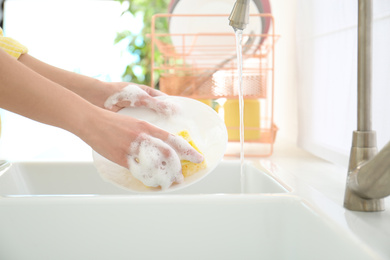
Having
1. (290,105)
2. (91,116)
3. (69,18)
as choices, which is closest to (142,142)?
(91,116)

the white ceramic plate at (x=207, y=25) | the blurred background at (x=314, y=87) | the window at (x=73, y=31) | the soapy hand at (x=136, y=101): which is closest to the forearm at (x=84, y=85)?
the soapy hand at (x=136, y=101)

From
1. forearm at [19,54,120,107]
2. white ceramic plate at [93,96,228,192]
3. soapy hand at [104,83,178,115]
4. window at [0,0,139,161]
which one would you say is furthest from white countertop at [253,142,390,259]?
window at [0,0,139,161]

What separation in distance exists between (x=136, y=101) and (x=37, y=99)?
0.25 metres

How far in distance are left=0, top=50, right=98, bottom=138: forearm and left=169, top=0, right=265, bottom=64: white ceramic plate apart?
0.87 metres

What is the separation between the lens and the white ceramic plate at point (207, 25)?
4.49 feet

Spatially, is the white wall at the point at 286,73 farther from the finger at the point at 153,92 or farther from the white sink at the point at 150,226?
the white sink at the point at 150,226

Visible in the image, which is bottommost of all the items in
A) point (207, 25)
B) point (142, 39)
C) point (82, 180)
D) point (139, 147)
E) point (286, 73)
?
point (82, 180)

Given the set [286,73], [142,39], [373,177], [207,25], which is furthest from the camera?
[142,39]

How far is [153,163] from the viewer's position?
0.56 m

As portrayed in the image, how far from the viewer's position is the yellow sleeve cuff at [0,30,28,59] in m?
0.78

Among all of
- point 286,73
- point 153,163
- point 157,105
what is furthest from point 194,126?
point 286,73

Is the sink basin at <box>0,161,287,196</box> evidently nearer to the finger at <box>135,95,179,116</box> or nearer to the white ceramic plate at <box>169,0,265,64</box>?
the finger at <box>135,95,179,116</box>

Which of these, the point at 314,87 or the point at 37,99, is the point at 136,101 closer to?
the point at 37,99

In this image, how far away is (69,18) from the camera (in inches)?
147
